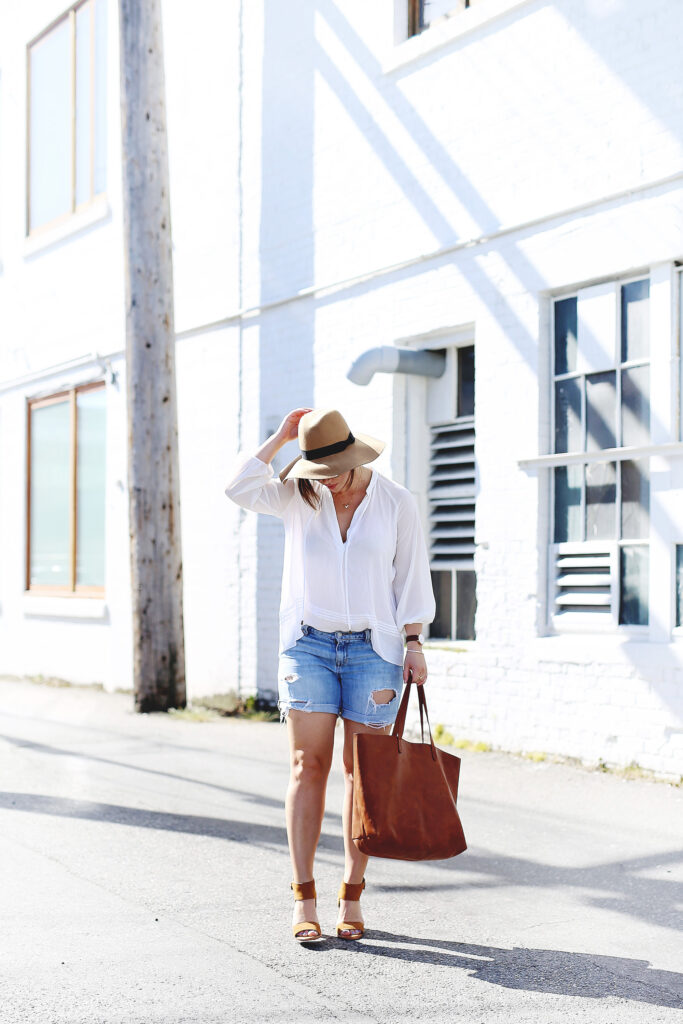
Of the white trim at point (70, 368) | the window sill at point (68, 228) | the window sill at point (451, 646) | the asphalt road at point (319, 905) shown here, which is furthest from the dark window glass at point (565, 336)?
the window sill at point (68, 228)

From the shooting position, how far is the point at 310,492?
4422mm

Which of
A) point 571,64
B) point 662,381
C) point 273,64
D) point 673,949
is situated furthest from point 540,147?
point 673,949

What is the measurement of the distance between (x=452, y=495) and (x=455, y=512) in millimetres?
125

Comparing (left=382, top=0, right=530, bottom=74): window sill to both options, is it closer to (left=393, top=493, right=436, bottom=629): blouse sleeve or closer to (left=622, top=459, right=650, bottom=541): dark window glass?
(left=622, top=459, right=650, bottom=541): dark window glass

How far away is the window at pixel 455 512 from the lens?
29.2ft

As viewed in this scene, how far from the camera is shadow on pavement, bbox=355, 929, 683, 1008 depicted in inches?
149

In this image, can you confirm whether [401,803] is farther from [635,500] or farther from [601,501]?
[601,501]

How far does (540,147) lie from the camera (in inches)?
316

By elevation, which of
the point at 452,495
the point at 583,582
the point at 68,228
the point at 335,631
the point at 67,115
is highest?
the point at 67,115

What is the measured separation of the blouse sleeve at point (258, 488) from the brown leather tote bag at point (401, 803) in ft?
2.90

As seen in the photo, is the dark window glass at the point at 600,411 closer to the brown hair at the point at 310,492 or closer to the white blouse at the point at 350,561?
the white blouse at the point at 350,561

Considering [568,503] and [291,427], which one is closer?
[291,427]

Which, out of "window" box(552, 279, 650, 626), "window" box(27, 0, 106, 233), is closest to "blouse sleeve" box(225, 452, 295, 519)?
"window" box(552, 279, 650, 626)

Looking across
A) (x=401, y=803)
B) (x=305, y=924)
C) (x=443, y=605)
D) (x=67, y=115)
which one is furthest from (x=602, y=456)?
(x=67, y=115)
